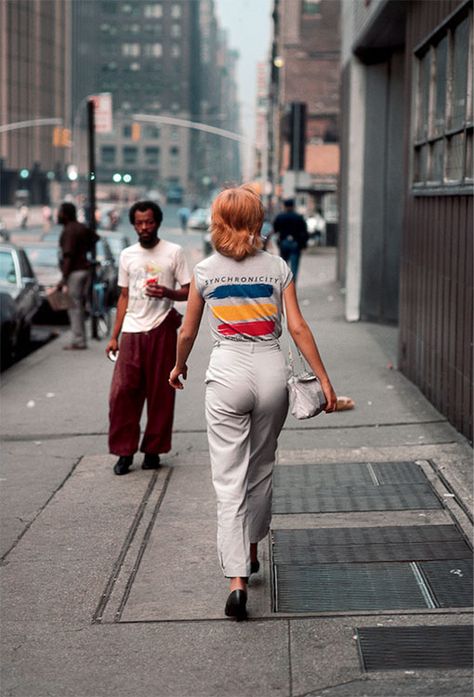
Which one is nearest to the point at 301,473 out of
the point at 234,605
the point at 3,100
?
the point at 234,605

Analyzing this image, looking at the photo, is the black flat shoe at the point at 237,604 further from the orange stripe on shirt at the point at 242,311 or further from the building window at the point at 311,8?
the building window at the point at 311,8

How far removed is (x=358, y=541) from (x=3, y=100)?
117 metres

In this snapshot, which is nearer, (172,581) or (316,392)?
(316,392)

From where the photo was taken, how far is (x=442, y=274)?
10.7m

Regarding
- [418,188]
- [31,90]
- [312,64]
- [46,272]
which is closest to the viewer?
[418,188]

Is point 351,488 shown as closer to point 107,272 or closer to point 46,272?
point 107,272

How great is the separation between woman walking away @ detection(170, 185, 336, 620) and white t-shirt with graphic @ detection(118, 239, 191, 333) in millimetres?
2817

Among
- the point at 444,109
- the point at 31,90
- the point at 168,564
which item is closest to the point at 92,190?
the point at 444,109

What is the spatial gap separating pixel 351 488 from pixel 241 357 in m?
2.82

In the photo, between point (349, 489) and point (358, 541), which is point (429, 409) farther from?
point (358, 541)

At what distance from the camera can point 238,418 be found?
18.4 ft

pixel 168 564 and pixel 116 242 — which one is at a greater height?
pixel 116 242

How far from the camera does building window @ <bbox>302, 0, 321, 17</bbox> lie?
84688mm

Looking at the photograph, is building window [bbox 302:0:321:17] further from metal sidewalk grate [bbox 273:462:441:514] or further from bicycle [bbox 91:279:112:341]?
metal sidewalk grate [bbox 273:462:441:514]
